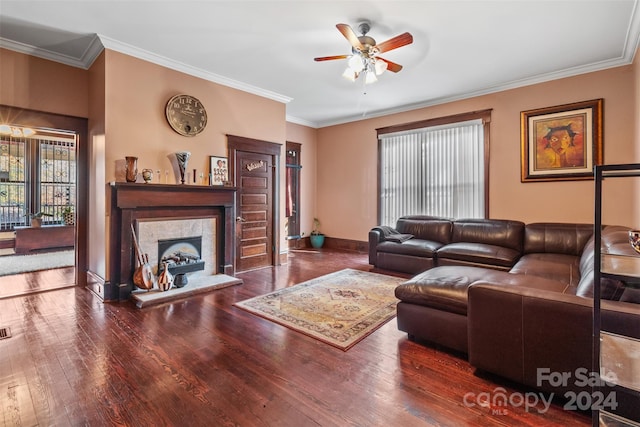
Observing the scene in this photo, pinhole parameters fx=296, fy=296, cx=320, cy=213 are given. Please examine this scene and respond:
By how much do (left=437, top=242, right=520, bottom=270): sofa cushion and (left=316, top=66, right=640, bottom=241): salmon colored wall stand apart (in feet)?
3.18

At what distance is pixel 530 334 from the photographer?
177cm

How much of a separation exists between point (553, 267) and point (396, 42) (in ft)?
9.51

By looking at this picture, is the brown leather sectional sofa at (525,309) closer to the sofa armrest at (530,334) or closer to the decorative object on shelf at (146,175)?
the sofa armrest at (530,334)

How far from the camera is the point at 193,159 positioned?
4297 millimetres

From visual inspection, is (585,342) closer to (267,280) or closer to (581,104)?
(267,280)

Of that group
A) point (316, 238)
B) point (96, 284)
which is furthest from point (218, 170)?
point (316, 238)

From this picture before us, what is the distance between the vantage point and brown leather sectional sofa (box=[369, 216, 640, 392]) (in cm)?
164

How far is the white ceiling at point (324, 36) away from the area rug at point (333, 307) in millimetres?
3064

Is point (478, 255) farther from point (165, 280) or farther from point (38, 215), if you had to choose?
point (38, 215)

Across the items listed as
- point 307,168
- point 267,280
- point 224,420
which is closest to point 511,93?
point 307,168

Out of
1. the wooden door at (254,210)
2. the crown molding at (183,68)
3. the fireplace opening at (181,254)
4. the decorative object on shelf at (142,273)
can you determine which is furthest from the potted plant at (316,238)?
the decorative object on shelf at (142,273)

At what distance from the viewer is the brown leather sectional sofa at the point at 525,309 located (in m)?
1.64

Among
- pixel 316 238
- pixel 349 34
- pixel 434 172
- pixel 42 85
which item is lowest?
pixel 316 238

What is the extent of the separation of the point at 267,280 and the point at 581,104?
5.20m
